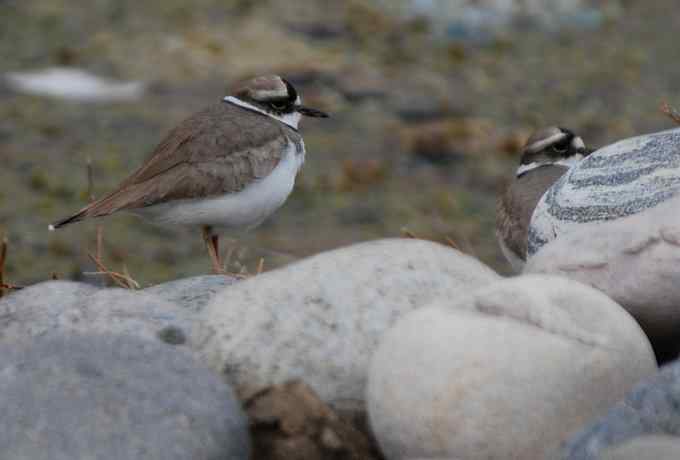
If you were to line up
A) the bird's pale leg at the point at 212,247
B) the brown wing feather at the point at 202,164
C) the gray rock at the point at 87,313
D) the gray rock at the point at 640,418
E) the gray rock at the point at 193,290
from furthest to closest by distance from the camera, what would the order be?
the bird's pale leg at the point at 212,247 < the brown wing feather at the point at 202,164 < the gray rock at the point at 193,290 < the gray rock at the point at 87,313 < the gray rock at the point at 640,418

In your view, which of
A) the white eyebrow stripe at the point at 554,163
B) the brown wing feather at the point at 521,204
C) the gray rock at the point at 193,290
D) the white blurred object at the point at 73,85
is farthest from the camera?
the white blurred object at the point at 73,85

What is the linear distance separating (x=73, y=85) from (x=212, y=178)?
7.83 m

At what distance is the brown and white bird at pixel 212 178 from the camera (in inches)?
246

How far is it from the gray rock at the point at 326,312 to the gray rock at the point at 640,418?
2.10ft

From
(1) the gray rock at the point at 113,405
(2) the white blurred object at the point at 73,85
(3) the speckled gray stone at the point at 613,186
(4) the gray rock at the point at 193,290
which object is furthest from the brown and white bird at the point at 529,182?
(2) the white blurred object at the point at 73,85

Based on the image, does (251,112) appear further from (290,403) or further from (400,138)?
(400,138)

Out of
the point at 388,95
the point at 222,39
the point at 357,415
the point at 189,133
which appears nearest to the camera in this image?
the point at 357,415

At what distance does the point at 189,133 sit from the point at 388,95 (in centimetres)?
736

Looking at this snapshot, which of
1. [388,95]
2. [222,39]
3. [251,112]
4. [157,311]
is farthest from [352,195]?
[157,311]

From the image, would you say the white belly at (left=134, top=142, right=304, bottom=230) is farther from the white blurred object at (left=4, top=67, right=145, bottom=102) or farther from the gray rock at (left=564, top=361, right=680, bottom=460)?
the white blurred object at (left=4, top=67, right=145, bottom=102)

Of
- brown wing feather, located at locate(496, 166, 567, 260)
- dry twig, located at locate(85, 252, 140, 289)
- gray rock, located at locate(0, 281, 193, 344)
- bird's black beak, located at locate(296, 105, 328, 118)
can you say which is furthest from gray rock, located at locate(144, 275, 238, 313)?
bird's black beak, located at locate(296, 105, 328, 118)

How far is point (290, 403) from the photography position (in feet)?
13.7

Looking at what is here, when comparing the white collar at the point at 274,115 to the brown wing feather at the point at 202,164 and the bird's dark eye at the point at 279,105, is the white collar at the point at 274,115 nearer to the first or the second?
the bird's dark eye at the point at 279,105

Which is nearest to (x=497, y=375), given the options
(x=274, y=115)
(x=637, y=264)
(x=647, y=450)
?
(x=647, y=450)
